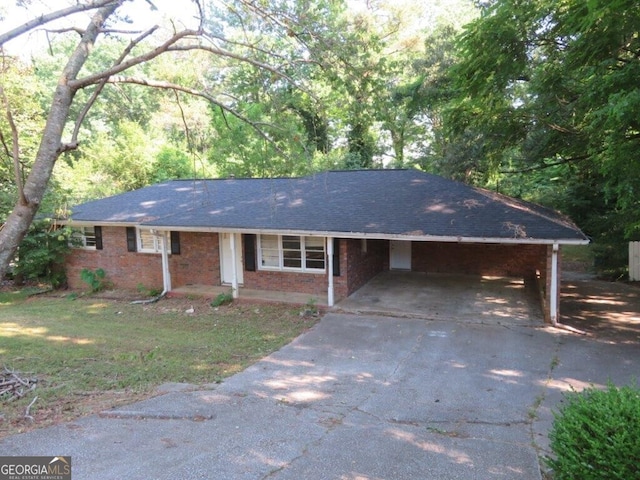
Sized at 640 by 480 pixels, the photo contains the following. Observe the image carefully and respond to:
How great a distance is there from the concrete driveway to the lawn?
603mm

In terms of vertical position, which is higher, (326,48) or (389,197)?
(326,48)

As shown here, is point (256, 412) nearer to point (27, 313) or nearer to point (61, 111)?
point (61, 111)

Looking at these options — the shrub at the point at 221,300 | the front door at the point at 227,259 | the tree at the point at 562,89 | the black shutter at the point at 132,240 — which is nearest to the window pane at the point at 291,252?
the front door at the point at 227,259

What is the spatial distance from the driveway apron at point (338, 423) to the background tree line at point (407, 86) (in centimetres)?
304

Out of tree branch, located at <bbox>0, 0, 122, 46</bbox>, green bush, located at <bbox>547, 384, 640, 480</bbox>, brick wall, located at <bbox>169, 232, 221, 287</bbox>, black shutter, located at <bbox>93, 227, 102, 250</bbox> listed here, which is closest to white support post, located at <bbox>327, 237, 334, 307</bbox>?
brick wall, located at <bbox>169, 232, 221, 287</bbox>

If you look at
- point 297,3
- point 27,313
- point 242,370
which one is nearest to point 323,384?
point 242,370

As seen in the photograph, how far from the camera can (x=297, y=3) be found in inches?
305

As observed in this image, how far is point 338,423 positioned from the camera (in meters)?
5.45

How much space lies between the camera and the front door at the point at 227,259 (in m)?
14.0

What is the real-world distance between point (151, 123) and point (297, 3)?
27484 millimetres

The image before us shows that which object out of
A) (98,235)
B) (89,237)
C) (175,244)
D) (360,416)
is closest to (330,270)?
(175,244)

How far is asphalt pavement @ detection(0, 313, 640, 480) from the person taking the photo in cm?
430

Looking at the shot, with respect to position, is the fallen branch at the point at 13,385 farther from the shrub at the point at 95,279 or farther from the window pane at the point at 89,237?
the window pane at the point at 89,237

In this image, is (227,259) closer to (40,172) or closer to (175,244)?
(175,244)
